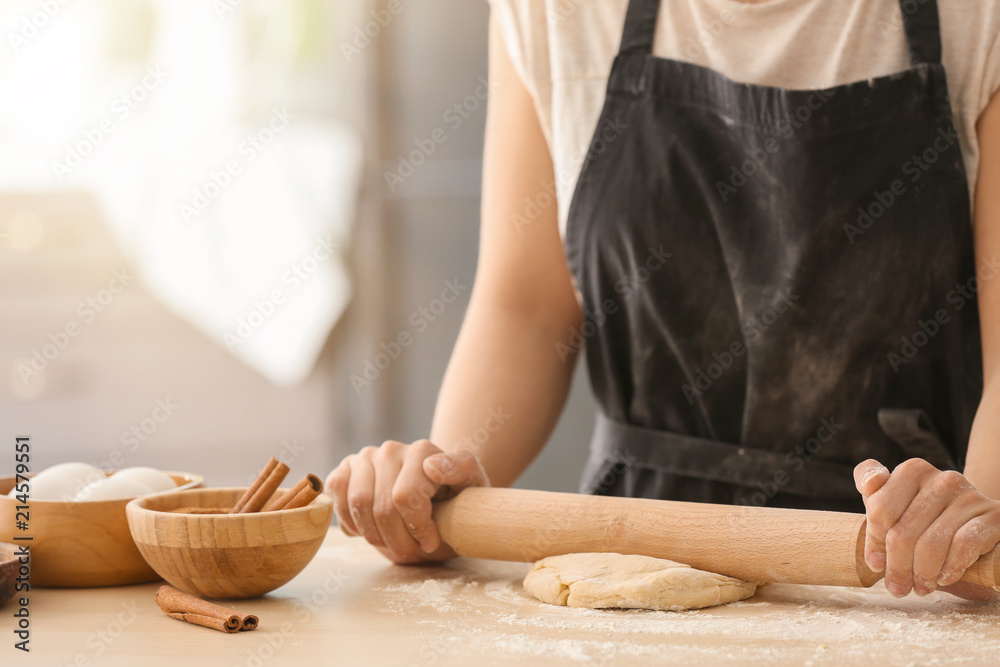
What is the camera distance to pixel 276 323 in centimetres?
247

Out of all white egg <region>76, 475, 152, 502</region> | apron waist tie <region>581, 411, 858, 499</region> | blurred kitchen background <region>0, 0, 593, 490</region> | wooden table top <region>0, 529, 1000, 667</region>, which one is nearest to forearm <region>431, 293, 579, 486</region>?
apron waist tie <region>581, 411, 858, 499</region>

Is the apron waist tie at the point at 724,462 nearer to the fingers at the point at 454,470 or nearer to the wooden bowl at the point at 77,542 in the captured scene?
the fingers at the point at 454,470

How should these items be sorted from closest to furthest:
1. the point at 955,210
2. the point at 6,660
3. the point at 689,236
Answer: the point at 6,660 → the point at 955,210 → the point at 689,236

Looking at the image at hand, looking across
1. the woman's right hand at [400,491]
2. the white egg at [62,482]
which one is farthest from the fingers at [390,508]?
the white egg at [62,482]

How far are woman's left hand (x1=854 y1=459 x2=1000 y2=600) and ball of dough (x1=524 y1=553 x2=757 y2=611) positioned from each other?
15 centimetres

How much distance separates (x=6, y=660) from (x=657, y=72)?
103 cm

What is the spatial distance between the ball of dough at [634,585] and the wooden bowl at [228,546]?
236 millimetres

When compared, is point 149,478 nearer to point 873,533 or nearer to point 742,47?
point 873,533

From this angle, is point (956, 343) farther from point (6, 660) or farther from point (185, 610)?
point (6, 660)

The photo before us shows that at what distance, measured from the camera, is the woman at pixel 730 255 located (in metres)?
1.11

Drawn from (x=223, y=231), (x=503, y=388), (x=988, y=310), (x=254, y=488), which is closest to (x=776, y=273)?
(x=988, y=310)

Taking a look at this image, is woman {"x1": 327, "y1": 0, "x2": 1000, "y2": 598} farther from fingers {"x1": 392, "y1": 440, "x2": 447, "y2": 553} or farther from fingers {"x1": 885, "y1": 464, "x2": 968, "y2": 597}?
fingers {"x1": 885, "y1": 464, "x2": 968, "y2": 597}

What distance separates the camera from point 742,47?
1.23 m

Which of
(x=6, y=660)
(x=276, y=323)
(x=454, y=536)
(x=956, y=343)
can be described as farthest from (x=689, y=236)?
(x=276, y=323)
